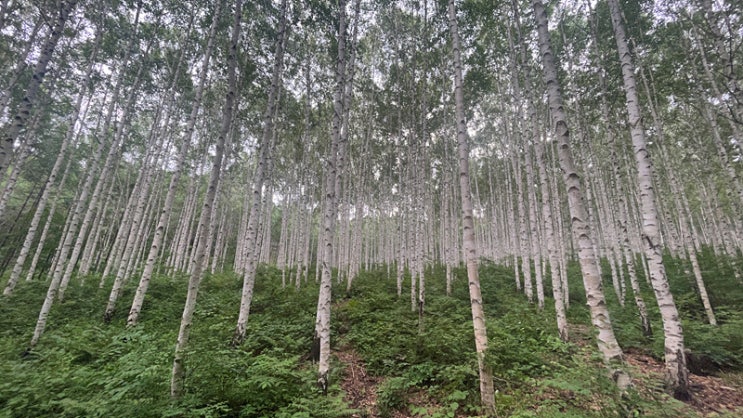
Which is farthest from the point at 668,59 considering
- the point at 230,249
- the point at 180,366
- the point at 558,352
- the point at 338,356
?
the point at 230,249

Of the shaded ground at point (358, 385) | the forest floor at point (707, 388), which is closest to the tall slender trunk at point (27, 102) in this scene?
the shaded ground at point (358, 385)

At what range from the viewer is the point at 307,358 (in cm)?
640

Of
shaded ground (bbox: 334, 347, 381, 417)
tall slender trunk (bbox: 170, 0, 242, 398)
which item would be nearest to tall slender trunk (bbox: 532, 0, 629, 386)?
shaded ground (bbox: 334, 347, 381, 417)

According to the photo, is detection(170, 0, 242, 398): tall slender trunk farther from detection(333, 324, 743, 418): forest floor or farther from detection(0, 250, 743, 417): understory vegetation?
detection(333, 324, 743, 418): forest floor

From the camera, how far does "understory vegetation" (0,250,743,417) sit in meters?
3.68

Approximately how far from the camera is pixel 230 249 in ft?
131

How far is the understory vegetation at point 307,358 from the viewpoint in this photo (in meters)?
3.68

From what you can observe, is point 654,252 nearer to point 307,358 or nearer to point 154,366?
point 307,358

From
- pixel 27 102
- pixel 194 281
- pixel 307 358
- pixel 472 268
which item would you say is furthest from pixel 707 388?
pixel 27 102

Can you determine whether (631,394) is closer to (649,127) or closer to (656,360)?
(656,360)

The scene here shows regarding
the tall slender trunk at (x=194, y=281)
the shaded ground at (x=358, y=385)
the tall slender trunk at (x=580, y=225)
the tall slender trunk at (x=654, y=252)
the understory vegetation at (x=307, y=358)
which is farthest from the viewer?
the shaded ground at (x=358, y=385)

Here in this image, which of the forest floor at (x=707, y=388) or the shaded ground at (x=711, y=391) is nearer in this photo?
the forest floor at (x=707, y=388)

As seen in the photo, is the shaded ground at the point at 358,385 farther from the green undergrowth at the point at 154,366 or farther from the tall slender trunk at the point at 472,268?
the tall slender trunk at the point at 472,268

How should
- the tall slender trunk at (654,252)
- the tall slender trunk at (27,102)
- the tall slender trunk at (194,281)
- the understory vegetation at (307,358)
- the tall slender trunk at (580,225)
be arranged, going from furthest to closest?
1. the tall slender trunk at (654,252)
2. the tall slender trunk at (27,102)
3. the tall slender trunk at (194,281)
4. the tall slender trunk at (580,225)
5. the understory vegetation at (307,358)
